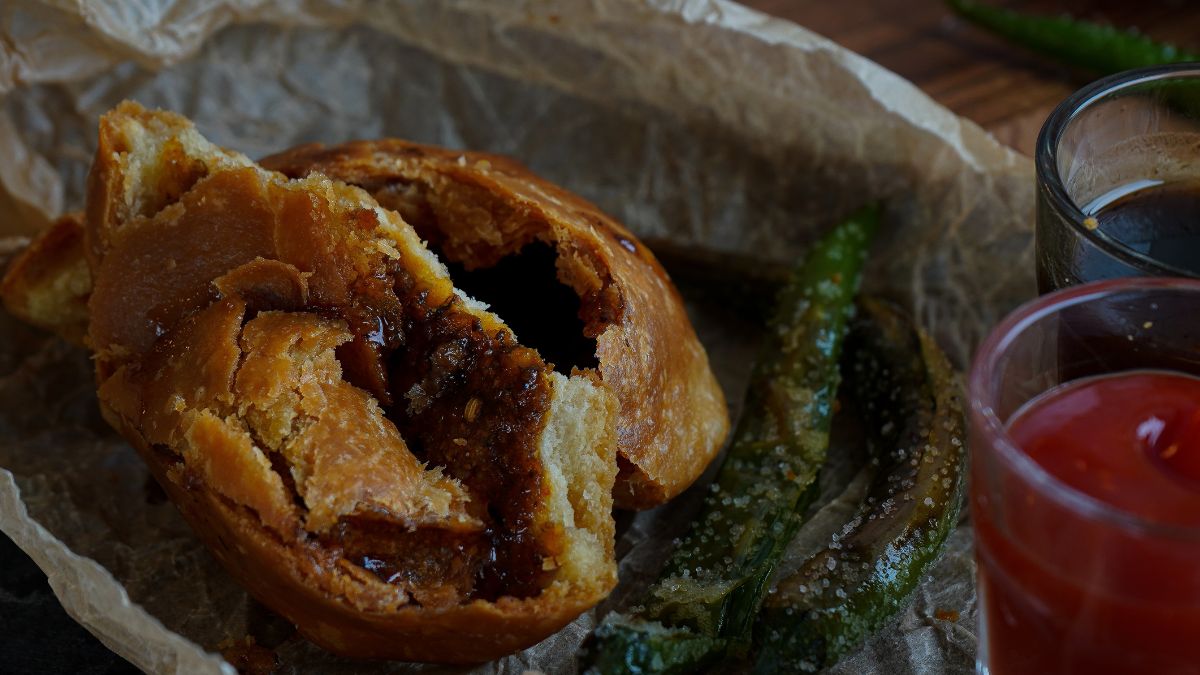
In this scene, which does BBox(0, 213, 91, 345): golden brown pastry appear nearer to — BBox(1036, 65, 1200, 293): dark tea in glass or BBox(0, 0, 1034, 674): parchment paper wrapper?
BBox(0, 0, 1034, 674): parchment paper wrapper

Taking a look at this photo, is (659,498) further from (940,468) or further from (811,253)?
(811,253)

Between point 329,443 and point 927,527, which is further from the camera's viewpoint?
point 927,527

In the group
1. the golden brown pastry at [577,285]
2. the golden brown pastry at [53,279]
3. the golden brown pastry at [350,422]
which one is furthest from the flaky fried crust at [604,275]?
the golden brown pastry at [53,279]

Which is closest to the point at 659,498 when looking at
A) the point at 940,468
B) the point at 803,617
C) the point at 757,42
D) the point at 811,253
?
the point at 803,617

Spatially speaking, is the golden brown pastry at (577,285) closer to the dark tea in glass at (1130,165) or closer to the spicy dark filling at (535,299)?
the spicy dark filling at (535,299)

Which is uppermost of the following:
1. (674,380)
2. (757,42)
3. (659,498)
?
(757,42)

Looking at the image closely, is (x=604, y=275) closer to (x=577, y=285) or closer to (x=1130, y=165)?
(x=577, y=285)
